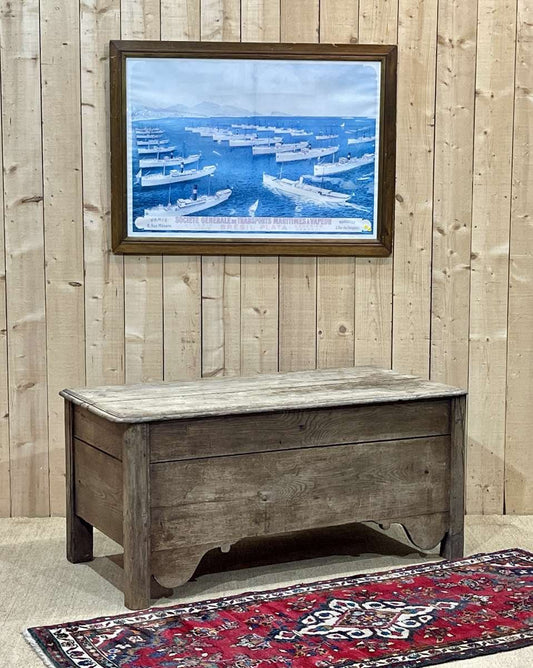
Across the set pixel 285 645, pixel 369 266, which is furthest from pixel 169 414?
pixel 369 266

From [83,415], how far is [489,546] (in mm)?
1511

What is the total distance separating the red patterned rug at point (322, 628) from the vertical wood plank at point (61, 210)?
3.99ft

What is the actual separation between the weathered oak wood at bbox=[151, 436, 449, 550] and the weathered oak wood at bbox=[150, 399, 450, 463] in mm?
28

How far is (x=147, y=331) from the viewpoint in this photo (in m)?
3.96

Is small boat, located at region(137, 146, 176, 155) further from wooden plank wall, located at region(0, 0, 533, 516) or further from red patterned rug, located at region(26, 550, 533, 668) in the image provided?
red patterned rug, located at region(26, 550, 533, 668)

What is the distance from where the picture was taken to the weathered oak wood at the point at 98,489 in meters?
3.15

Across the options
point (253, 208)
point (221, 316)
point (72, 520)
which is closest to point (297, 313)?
point (221, 316)

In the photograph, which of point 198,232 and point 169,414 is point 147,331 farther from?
point 169,414

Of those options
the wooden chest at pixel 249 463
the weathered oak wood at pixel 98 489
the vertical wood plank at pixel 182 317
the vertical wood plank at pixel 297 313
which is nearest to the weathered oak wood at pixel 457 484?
the wooden chest at pixel 249 463

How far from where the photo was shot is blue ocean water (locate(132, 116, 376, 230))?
12.6ft

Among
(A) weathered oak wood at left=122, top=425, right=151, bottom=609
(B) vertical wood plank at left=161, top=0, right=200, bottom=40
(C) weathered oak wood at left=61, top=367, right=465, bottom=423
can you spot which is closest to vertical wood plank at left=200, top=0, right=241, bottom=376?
(C) weathered oak wood at left=61, top=367, right=465, bottom=423

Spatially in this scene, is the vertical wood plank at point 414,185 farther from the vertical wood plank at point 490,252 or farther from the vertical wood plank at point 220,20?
the vertical wood plank at point 220,20

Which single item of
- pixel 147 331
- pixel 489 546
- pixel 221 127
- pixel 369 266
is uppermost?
pixel 221 127

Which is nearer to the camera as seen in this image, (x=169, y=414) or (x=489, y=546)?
(x=169, y=414)
